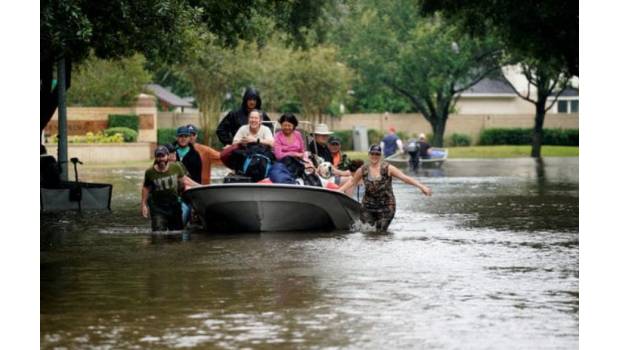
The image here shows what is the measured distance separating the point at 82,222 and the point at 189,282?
339 inches

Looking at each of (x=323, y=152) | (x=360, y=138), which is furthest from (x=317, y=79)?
(x=323, y=152)

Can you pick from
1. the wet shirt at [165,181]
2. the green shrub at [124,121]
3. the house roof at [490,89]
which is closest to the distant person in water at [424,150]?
the green shrub at [124,121]

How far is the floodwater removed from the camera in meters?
10.1

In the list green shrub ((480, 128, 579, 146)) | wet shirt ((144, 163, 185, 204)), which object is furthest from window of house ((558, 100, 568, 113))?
wet shirt ((144, 163, 185, 204))

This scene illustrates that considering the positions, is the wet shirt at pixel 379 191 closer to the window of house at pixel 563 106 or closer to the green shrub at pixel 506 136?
the green shrub at pixel 506 136

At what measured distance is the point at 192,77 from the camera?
6588 cm

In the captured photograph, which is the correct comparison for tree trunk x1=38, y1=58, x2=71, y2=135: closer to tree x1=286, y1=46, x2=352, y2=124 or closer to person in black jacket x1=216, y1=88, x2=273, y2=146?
person in black jacket x1=216, y1=88, x2=273, y2=146

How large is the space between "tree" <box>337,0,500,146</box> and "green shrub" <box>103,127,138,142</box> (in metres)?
17.8

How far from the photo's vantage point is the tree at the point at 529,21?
109 feet

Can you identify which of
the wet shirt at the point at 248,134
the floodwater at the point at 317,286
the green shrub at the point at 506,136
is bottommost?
the floodwater at the point at 317,286

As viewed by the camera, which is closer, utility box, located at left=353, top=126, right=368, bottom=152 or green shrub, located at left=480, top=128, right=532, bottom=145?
utility box, located at left=353, top=126, right=368, bottom=152

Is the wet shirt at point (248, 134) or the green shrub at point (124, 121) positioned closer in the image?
the wet shirt at point (248, 134)

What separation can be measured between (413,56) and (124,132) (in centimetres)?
1910

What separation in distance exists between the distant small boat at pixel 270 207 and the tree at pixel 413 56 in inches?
1901
